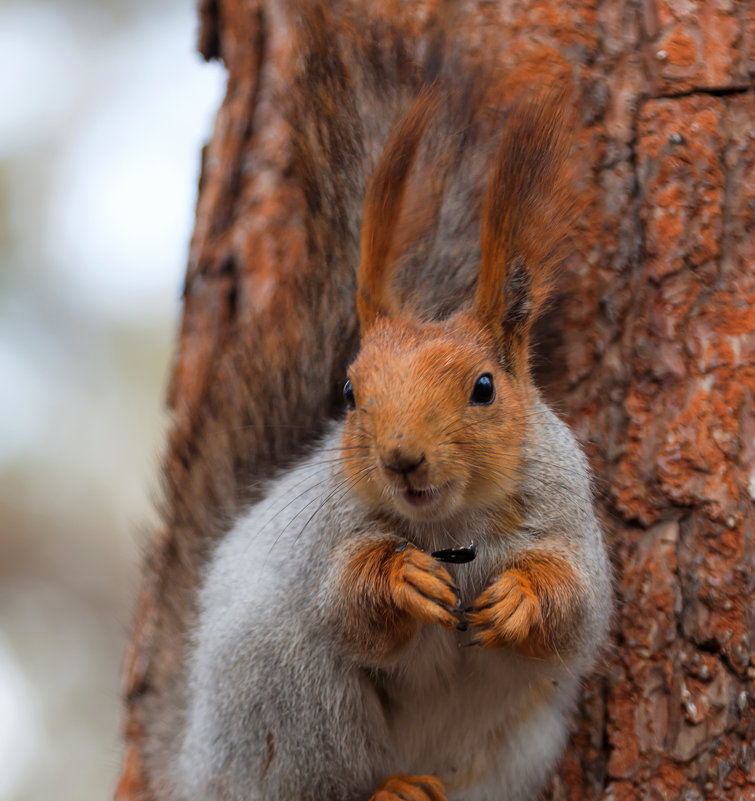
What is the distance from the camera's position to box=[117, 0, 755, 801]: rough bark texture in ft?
5.46

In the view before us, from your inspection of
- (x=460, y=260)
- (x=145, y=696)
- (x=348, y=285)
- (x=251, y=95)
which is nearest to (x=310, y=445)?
(x=348, y=285)

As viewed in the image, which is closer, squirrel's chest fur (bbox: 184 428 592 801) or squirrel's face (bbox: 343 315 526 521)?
squirrel's face (bbox: 343 315 526 521)

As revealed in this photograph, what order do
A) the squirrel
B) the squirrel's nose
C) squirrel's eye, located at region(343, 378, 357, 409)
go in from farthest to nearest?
squirrel's eye, located at region(343, 378, 357, 409), the squirrel, the squirrel's nose

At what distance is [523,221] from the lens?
1.53 meters

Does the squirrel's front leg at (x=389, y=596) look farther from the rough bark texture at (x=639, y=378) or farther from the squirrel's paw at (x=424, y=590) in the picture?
the rough bark texture at (x=639, y=378)

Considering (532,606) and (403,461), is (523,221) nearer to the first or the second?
(403,461)

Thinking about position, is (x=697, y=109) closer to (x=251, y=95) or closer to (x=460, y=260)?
(x=460, y=260)

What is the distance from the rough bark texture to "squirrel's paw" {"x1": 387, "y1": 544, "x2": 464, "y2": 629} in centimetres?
49

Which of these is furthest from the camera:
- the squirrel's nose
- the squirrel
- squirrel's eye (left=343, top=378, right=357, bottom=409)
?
squirrel's eye (left=343, top=378, right=357, bottom=409)

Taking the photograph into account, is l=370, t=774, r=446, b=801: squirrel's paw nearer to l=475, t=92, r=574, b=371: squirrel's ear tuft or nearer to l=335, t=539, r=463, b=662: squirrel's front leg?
l=335, t=539, r=463, b=662: squirrel's front leg

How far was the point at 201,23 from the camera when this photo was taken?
256 cm

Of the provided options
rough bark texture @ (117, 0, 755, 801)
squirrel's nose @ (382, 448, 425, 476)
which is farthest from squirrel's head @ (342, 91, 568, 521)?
rough bark texture @ (117, 0, 755, 801)

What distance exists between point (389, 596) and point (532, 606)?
236 millimetres

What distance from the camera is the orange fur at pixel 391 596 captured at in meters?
1.42
